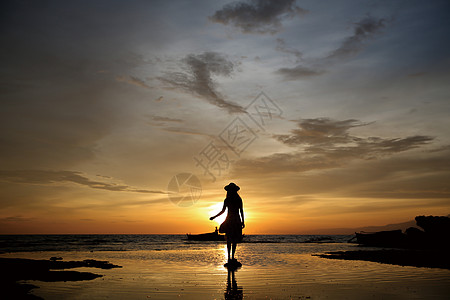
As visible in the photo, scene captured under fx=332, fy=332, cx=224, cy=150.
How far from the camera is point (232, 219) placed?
14164 millimetres

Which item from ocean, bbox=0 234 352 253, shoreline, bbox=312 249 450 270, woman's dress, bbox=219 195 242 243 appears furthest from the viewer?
ocean, bbox=0 234 352 253

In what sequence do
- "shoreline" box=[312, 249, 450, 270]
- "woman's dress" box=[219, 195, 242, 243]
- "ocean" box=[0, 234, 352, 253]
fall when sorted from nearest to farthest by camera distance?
"woman's dress" box=[219, 195, 242, 243] < "shoreline" box=[312, 249, 450, 270] < "ocean" box=[0, 234, 352, 253]

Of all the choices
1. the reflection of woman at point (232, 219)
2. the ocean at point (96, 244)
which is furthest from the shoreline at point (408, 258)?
the ocean at point (96, 244)

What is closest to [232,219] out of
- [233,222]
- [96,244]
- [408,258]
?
[233,222]

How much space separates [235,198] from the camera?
1439 centimetres

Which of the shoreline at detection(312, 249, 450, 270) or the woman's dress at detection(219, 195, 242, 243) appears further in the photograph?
the shoreline at detection(312, 249, 450, 270)

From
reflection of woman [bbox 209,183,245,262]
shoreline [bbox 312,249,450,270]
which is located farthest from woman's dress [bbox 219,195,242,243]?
shoreline [bbox 312,249,450,270]

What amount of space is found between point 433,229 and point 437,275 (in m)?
27.0

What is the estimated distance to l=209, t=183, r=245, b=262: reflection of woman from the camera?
1403 cm

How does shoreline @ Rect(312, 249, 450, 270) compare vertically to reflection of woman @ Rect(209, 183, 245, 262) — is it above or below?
below

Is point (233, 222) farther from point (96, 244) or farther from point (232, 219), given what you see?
point (96, 244)

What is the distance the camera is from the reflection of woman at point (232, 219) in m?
14.0

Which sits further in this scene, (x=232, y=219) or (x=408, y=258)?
(x=408, y=258)

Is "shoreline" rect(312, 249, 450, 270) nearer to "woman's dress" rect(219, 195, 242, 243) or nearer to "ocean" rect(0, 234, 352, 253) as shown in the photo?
"woman's dress" rect(219, 195, 242, 243)
